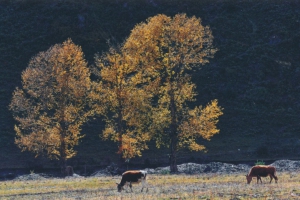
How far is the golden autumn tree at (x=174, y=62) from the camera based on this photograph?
5184 centimetres

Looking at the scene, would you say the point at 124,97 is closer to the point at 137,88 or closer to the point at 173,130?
the point at 137,88

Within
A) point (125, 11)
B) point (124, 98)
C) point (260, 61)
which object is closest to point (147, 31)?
point (124, 98)

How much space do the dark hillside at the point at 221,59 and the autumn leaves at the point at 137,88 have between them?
11637 millimetres

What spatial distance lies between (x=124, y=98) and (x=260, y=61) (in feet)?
122

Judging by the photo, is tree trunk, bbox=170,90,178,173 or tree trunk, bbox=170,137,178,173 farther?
tree trunk, bbox=170,90,178,173

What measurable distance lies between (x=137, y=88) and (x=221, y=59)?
3434 cm

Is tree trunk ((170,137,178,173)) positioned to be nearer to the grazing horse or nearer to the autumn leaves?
the autumn leaves

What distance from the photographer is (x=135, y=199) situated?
26297 millimetres

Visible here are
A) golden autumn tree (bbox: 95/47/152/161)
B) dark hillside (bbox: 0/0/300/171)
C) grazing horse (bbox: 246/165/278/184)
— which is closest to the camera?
grazing horse (bbox: 246/165/278/184)

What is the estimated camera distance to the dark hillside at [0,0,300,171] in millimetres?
67250

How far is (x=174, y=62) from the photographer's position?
53.1m

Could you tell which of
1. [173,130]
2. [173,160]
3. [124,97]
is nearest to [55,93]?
[124,97]

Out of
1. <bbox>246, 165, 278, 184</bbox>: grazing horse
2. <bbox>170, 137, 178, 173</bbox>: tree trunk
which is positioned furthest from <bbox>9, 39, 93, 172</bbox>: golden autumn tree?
<bbox>246, 165, 278, 184</bbox>: grazing horse

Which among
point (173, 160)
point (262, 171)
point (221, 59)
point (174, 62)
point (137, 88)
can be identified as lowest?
point (262, 171)
